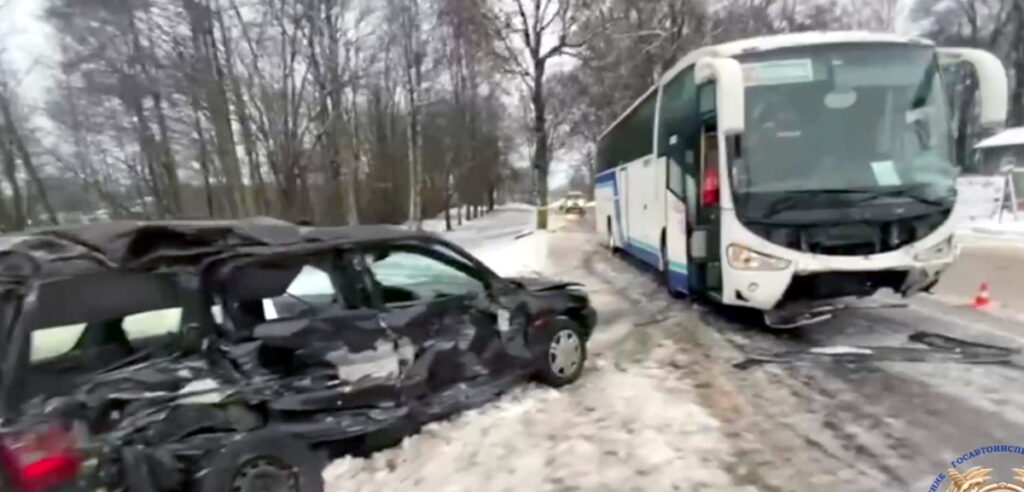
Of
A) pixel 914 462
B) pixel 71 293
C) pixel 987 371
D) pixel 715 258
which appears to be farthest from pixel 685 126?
pixel 71 293

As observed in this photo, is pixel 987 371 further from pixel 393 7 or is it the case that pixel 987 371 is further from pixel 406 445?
pixel 393 7

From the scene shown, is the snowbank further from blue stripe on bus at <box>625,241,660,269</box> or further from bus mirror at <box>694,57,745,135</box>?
bus mirror at <box>694,57,745,135</box>

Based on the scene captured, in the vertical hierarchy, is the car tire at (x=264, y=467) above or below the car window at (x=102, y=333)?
below

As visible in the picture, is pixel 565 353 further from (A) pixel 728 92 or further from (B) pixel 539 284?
(A) pixel 728 92

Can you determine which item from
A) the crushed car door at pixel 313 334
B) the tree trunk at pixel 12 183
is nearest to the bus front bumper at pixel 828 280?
the crushed car door at pixel 313 334

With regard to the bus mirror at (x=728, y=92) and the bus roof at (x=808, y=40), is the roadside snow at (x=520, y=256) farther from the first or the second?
the bus mirror at (x=728, y=92)

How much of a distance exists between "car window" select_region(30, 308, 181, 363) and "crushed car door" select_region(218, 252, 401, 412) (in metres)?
0.36

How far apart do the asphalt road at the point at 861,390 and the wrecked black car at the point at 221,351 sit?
2247 millimetres

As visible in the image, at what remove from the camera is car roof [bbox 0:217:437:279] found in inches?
151

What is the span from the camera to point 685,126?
941cm

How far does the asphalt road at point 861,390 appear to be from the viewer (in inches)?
180

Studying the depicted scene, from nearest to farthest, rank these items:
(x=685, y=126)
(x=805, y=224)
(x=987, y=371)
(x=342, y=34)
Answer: (x=987, y=371), (x=805, y=224), (x=685, y=126), (x=342, y=34)

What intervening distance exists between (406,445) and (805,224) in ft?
15.4

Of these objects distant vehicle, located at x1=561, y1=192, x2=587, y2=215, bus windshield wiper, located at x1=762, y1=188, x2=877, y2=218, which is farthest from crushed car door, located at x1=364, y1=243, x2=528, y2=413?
distant vehicle, located at x1=561, y1=192, x2=587, y2=215
